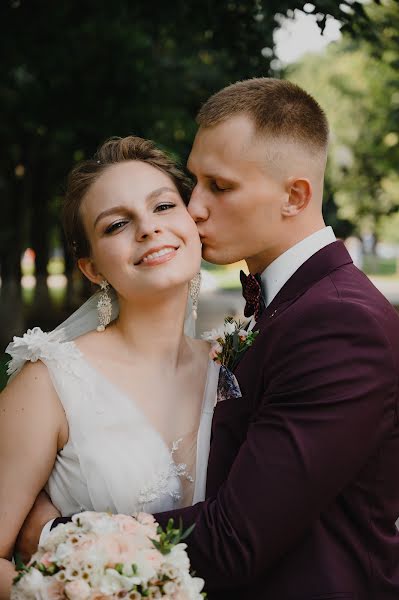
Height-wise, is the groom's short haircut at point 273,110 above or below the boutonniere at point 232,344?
above

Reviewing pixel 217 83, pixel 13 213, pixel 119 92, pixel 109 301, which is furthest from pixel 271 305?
pixel 13 213

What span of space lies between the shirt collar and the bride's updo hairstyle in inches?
22.6

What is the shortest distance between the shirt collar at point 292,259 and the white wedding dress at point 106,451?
60 centimetres

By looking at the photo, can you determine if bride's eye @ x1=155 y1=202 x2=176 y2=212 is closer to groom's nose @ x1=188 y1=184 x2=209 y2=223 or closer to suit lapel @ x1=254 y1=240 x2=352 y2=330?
groom's nose @ x1=188 y1=184 x2=209 y2=223

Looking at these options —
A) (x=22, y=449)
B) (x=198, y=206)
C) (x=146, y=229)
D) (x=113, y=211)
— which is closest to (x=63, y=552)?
(x=22, y=449)

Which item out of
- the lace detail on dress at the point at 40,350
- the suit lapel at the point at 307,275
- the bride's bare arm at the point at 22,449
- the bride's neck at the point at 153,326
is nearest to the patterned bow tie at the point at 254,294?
the suit lapel at the point at 307,275

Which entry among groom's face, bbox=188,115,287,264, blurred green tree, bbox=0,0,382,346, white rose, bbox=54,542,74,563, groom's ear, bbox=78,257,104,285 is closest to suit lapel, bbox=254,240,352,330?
groom's face, bbox=188,115,287,264

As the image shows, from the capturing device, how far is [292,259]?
298 cm

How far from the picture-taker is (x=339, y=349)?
243 cm

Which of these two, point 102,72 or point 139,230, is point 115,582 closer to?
point 139,230

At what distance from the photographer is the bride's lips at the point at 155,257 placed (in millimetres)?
3004

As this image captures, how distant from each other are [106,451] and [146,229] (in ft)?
2.80

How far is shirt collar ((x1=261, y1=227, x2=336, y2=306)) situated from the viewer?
9.73ft

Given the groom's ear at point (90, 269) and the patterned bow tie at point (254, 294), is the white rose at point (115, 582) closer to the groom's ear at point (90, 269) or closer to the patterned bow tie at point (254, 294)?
the patterned bow tie at point (254, 294)
